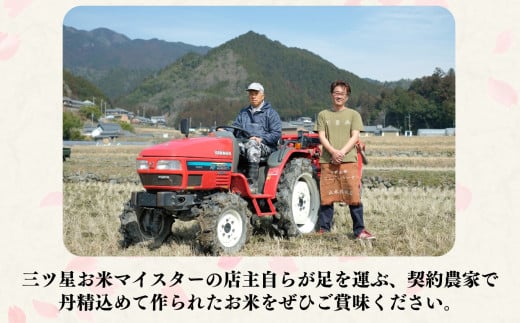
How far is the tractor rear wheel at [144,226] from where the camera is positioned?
7.83 meters

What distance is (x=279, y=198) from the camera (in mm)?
8602

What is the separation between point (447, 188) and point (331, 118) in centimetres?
784

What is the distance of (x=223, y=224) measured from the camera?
→ 742 centimetres

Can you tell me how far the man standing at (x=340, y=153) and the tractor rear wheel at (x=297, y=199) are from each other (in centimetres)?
44

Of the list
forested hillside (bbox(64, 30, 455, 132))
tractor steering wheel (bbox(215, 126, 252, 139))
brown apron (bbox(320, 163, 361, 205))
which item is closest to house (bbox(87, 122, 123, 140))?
forested hillside (bbox(64, 30, 455, 132))

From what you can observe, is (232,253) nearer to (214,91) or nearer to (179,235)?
(179,235)

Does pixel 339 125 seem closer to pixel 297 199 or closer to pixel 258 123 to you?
Answer: pixel 258 123

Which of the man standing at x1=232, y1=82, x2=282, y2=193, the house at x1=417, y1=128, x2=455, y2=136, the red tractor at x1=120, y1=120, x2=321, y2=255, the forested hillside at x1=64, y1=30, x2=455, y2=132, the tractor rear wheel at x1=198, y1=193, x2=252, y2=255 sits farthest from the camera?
the forested hillside at x1=64, y1=30, x2=455, y2=132

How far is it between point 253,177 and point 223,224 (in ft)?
4.36

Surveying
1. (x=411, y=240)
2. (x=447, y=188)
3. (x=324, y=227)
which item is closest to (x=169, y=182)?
(x=324, y=227)

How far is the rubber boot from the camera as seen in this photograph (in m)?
8.52

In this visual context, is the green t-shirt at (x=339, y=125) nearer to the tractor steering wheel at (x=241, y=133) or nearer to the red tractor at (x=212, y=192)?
the red tractor at (x=212, y=192)

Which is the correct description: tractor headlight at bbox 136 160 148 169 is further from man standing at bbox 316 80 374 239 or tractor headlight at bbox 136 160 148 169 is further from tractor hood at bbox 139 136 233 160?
man standing at bbox 316 80 374 239

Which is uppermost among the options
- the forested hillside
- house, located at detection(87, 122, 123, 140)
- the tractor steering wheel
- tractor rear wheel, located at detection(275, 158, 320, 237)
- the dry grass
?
the forested hillside
